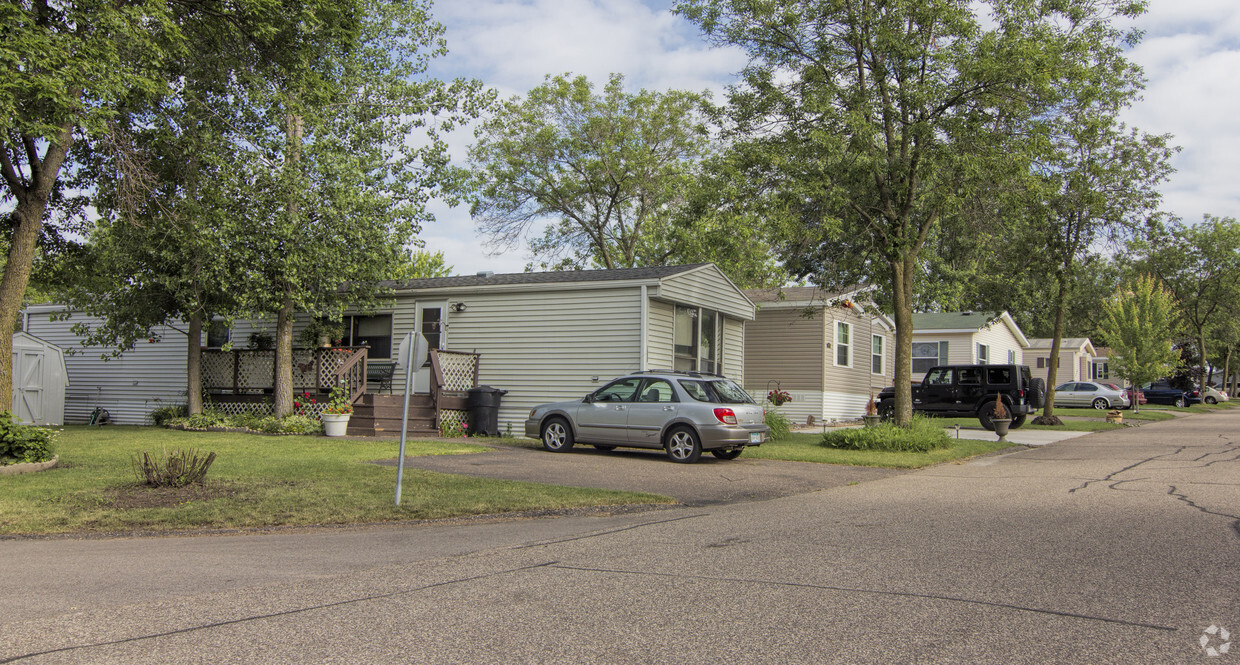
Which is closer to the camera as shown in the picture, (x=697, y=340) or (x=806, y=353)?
(x=697, y=340)

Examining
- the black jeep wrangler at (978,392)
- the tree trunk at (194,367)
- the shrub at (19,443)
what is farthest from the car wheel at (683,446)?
the tree trunk at (194,367)

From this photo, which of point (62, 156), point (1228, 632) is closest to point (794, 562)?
point (1228, 632)

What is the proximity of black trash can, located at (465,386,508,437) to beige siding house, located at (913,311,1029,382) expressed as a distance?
2588 centimetres

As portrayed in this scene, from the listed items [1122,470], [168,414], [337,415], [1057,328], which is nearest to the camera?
[1122,470]

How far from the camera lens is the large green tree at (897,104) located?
16469 millimetres

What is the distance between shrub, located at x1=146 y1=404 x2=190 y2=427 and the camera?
20.8m

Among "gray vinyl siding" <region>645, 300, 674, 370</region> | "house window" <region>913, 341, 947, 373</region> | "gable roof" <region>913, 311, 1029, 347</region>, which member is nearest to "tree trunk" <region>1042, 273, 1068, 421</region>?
"gable roof" <region>913, 311, 1029, 347</region>

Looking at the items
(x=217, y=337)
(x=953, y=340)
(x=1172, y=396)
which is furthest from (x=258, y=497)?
(x=1172, y=396)

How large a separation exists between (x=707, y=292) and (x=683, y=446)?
275 inches

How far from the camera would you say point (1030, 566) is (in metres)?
6.15

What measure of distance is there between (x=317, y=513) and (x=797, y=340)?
20.3 meters

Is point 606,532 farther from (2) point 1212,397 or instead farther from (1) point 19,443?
(2) point 1212,397

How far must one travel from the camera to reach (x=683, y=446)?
1430 centimetres

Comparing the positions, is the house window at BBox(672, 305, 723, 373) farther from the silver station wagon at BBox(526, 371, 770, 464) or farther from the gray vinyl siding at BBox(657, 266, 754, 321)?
the silver station wagon at BBox(526, 371, 770, 464)
